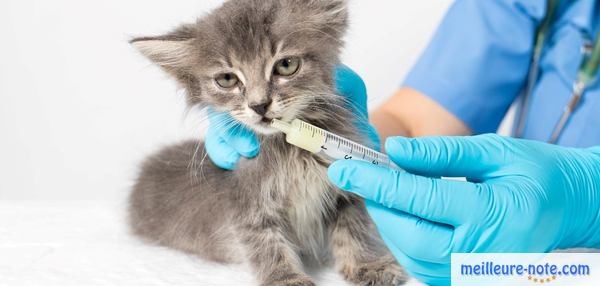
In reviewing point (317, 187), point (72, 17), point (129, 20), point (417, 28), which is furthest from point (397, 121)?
point (72, 17)

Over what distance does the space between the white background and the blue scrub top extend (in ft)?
1.20

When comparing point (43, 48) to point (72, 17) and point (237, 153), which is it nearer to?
point (72, 17)

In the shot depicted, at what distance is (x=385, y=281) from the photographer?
1.53 m

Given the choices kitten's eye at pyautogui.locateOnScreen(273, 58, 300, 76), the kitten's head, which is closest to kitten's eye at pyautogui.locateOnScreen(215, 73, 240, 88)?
the kitten's head

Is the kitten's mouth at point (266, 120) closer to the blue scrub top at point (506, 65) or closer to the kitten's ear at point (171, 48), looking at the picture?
the kitten's ear at point (171, 48)

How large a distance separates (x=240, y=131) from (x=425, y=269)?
60cm

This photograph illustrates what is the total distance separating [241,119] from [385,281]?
54 centimetres

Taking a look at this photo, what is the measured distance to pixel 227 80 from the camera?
61.0 inches

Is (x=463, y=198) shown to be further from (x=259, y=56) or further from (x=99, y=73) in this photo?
(x=99, y=73)

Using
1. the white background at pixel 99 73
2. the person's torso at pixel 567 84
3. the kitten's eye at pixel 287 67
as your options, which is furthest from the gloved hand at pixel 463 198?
the white background at pixel 99 73

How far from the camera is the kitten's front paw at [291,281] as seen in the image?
1.50 metres

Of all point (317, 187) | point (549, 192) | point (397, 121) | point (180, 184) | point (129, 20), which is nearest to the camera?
point (549, 192)

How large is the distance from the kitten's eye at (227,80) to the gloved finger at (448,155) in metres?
0.41

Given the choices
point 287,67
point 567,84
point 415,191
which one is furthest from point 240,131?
point 567,84
